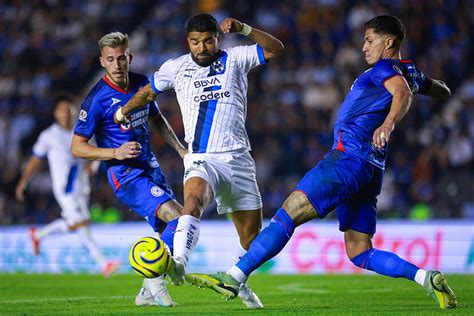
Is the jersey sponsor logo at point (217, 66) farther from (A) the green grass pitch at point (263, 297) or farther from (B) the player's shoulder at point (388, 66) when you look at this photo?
(A) the green grass pitch at point (263, 297)

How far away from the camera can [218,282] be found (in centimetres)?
704

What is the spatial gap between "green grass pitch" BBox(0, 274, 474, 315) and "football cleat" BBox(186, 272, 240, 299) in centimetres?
A: 41

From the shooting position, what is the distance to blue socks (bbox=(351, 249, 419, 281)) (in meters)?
7.66

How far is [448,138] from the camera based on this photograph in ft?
56.5

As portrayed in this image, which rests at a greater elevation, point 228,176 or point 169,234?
point 228,176

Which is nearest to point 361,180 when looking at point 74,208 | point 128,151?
point 128,151

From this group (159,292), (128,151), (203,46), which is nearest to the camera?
(203,46)

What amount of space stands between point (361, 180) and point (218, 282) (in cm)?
146

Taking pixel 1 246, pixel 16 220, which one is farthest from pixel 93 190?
pixel 1 246

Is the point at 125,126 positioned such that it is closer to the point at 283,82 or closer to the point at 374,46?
the point at 374,46

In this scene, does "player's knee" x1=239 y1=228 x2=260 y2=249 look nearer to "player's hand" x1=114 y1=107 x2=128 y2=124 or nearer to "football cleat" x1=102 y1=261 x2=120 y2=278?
"player's hand" x1=114 y1=107 x2=128 y2=124

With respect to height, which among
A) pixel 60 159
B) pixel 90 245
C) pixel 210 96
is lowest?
pixel 90 245

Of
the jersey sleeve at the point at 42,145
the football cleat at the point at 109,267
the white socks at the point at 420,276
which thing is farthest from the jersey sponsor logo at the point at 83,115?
the jersey sleeve at the point at 42,145

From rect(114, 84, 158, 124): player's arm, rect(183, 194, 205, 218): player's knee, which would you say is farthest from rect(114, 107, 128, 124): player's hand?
rect(183, 194, 205, 218): player's knee
